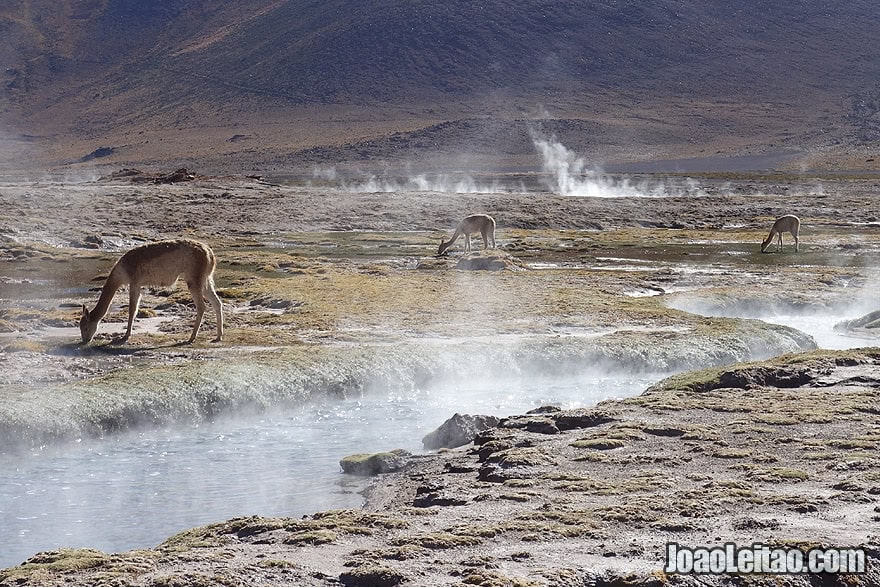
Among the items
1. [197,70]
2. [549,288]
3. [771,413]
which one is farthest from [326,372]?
[197,70]

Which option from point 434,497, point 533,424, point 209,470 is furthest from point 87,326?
point 434,497

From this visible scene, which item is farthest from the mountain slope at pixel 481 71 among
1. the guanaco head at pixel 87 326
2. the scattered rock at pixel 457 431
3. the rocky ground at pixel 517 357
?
the scattered rock at pixel 457 431

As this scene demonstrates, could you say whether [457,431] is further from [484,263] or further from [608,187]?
[608,187]

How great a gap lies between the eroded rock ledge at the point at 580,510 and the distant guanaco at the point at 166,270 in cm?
653

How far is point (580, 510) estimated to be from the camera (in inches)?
360

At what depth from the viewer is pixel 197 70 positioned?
14138 cm

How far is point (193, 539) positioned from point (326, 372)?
6799 mm

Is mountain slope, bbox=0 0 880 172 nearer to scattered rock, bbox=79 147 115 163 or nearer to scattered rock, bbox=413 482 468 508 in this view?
scattered rock, bbox=79 147 115 163

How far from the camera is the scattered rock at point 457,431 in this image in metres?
12.3

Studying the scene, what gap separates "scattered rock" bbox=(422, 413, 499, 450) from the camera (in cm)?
1234

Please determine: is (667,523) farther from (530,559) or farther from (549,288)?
(549,288)

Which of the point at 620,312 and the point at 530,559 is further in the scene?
the point at 620,312

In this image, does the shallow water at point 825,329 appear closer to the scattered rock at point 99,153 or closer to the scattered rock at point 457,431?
the scattered rock at point 457,431

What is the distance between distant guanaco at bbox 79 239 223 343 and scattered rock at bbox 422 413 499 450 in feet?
18.7
